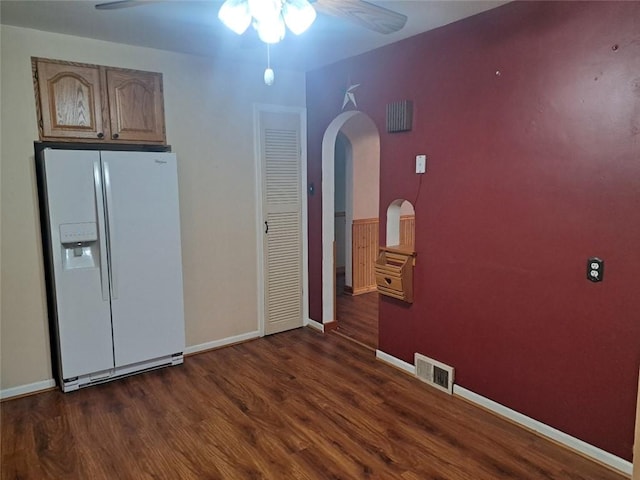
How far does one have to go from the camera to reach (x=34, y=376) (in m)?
2.99

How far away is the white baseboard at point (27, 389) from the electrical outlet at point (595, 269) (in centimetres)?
355

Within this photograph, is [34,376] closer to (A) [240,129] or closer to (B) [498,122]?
(A) [240,129]

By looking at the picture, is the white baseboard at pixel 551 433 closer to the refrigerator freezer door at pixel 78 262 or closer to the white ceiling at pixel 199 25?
the white ceiling at pixel 199 25

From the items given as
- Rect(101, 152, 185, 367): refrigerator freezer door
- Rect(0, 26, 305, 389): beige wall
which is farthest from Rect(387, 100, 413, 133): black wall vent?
Rect(101, 152, 185, 367): refrigerator freezer door

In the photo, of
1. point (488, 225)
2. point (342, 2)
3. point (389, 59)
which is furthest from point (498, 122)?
point (342, 2)

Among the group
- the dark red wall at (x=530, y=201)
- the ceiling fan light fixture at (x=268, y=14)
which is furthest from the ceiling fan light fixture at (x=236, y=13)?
the dark red wall at (x=530, y=201)

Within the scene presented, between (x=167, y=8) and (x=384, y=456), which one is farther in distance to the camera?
(x=167, y=8)

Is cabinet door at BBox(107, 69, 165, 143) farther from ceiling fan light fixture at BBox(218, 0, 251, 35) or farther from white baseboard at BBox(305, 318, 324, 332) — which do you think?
white baseboard at BBox(305, 318, 324, 332)

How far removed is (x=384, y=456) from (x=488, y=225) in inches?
58.3

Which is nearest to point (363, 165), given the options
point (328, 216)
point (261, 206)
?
point (328, 216)

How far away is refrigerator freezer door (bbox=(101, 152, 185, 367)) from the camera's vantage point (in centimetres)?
299

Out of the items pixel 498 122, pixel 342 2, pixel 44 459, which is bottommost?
pixel 44 459

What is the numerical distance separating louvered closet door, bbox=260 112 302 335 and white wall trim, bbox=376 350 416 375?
107cm

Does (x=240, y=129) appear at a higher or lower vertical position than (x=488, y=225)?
higher
